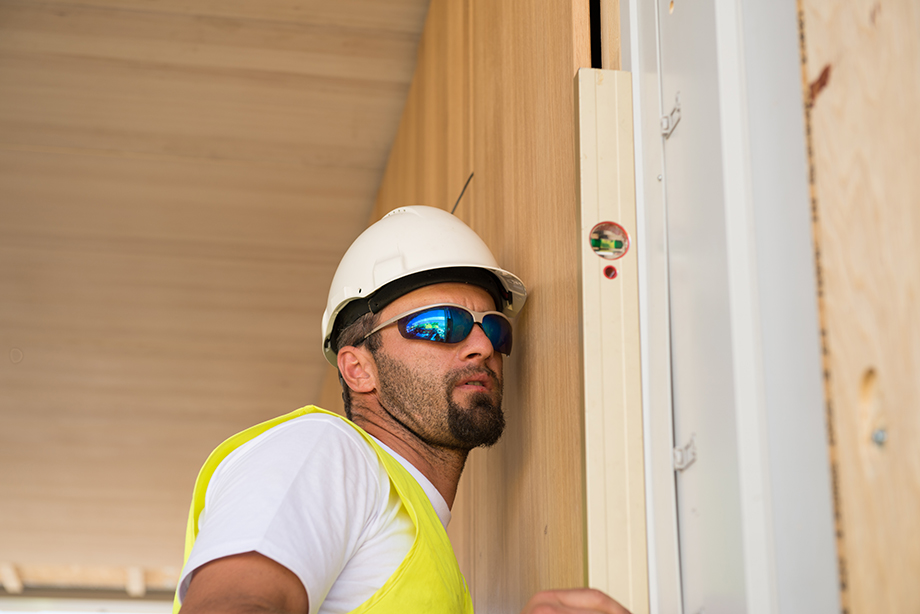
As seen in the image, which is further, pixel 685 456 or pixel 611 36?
pixel 611 36

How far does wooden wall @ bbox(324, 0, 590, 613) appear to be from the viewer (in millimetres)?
1682

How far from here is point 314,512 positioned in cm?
139

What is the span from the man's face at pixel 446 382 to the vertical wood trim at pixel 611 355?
50cm

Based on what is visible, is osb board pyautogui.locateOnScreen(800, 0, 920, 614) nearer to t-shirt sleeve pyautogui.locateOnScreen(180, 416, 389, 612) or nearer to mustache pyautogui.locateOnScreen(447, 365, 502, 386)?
t-shirt sleeve pyautogui.locateOnScreen(180, 416, 389, 612)

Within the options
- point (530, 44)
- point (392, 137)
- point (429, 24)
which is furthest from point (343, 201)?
point (530, 44)

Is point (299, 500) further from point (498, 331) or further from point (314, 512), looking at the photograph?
point (498, 331)

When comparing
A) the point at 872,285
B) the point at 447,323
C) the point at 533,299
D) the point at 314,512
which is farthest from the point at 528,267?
the point at 872,285

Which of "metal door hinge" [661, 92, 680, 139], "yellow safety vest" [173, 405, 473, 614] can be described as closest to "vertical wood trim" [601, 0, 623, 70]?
"metal door hinge" [661, 92, 680, 139]

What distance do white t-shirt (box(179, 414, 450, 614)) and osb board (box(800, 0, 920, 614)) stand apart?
2.56 feet

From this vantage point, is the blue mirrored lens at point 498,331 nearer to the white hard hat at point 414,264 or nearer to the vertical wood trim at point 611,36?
Result: the white hard hat at point 414,264

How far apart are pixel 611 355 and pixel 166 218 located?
5.58 meters

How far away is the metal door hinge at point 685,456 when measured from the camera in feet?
→ 4.33

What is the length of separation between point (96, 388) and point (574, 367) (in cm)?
790

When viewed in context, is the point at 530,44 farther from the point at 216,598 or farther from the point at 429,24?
the point at 429,24
